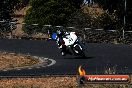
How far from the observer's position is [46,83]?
16312mm

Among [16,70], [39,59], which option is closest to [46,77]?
[16,70]

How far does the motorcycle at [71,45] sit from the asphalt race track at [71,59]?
30 centimetres

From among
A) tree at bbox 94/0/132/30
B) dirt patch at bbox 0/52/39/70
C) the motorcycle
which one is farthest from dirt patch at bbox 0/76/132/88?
tree at bbox 94/0/132/30

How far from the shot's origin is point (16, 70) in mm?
20453

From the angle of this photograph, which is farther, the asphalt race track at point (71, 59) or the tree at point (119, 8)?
the tree at point (119, 8)

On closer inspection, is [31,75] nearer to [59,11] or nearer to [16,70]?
[16,70]

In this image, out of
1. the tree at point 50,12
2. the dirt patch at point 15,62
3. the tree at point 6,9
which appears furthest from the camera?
the tree at point 6,9

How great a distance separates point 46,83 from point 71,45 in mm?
10753

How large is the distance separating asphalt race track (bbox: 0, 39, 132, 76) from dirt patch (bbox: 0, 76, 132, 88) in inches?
56.4

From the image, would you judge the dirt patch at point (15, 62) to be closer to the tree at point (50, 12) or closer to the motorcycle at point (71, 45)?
the motorcycle at point (71, 45)

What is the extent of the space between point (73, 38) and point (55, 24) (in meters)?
19.9

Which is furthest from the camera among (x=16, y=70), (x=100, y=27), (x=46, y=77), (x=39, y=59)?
(x=100, y=27)

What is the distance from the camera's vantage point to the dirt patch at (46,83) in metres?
14.8

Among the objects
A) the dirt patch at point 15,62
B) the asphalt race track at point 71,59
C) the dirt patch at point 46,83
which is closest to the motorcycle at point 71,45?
the asphalt race track at point 71,59
